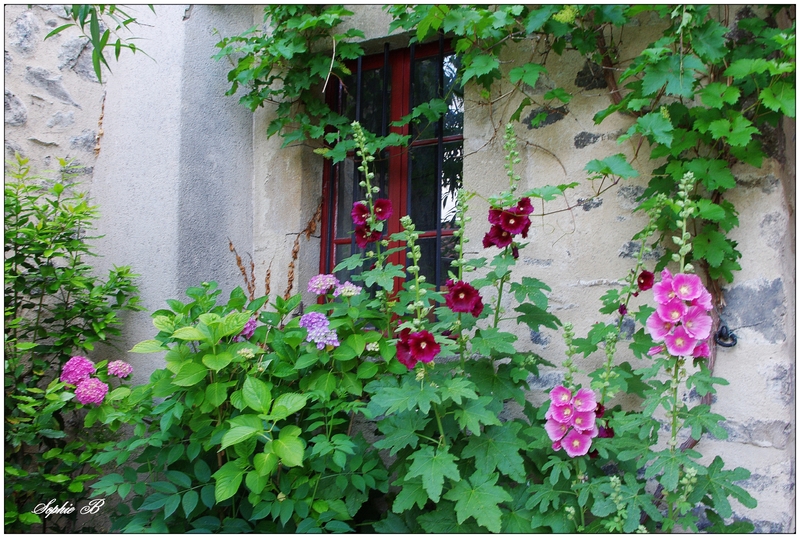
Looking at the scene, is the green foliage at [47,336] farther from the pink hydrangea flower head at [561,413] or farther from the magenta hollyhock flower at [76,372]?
the pink hydrangea flower head at [561,413]

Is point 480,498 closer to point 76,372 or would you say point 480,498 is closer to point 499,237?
point 499,237

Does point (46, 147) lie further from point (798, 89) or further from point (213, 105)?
point (798, 89)

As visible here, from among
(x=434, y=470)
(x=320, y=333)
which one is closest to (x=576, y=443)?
(x=434, y=470)

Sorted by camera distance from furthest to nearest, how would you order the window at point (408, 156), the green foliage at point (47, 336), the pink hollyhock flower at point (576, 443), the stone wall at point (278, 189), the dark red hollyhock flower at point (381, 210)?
the window at point (408, 156) < the green foliage at point (47, 336) < the dark red hollyhock flower at point (381, 210) < the stone wall at point (278, 189) < the pink hollyhock flower at point (576, 443)

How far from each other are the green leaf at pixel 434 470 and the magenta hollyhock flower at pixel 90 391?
1.33 meters

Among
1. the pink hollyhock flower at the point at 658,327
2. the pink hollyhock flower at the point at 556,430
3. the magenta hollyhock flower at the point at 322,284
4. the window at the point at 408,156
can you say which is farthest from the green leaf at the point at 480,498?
the window at the point at 408,156

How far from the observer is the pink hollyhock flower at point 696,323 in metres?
1.57

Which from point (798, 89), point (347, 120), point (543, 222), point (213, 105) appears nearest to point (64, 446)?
point (213, 105)

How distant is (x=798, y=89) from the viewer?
181 centimetres

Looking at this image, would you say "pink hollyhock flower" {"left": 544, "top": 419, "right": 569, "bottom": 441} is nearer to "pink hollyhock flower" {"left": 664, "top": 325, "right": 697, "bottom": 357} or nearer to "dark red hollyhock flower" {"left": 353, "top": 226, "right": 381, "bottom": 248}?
"pink hollyhock flower" {"left": 664, "top": 325, "right": 697, "bottom": 357}

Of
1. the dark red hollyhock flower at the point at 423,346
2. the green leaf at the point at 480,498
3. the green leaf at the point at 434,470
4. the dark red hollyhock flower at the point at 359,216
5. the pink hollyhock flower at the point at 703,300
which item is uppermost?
the dark red hollyhock flower at the point at 359,216

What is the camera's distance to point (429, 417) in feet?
6.30

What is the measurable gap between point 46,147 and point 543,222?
260 cm

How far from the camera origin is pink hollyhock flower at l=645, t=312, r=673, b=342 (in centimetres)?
164
